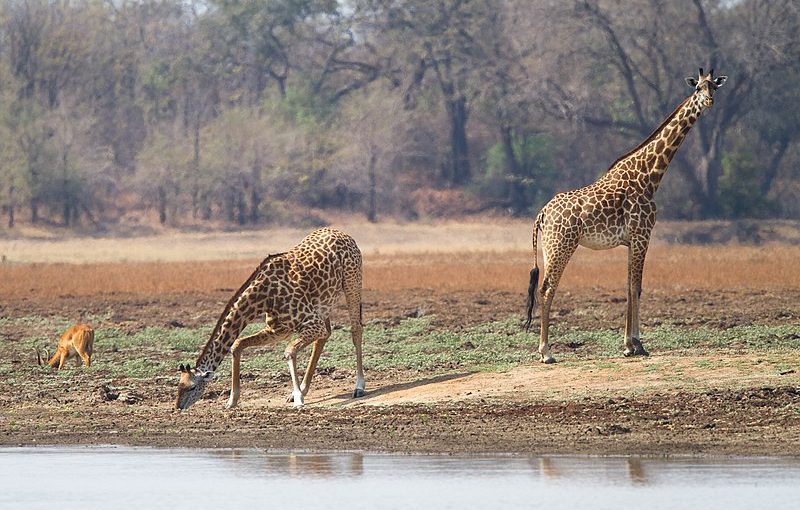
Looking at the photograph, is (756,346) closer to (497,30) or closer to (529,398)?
(529,398)

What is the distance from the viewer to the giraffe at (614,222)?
16.5 metres

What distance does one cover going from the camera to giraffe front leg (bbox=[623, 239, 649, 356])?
1655 centimetres

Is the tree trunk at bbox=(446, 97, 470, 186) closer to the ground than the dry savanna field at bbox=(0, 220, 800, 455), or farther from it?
farther from it

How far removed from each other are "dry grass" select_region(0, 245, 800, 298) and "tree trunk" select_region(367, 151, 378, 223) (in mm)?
20653

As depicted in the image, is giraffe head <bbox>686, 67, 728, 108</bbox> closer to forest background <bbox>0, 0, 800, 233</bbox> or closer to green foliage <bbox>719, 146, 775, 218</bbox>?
forest background <bbox>0, 0, 800, 233</bbox>

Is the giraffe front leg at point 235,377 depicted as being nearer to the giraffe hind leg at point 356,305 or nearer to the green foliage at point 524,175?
the giraffe hind leg at point 356,305

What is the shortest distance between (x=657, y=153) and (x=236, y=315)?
4917 mm

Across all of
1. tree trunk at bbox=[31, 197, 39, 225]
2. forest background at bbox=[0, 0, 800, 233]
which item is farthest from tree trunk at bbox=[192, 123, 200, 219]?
tree trunk at bbox=[31, 197, 39, 225]

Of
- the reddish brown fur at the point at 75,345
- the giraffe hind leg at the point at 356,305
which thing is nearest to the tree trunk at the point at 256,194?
the reddish brown fur at the point at 75,345

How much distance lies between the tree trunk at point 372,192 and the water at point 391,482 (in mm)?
50329

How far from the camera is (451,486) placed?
1132 centimetres

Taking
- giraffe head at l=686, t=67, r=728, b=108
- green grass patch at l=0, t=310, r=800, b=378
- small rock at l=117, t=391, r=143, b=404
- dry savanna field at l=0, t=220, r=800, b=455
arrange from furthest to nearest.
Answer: green grass patch at l=0, t=310, r=800, b=378 → giraffe head at l=686, t=67, r=728, b=108 → small rock at l=117, t=391, r=143, b=404 → dry savanna field at l=0, t=220, r=800, b=455

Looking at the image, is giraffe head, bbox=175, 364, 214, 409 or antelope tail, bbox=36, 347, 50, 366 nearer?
giraffe head, bbox=175, 364, 214, 409

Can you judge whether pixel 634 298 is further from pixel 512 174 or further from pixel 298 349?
pixel 512 174
